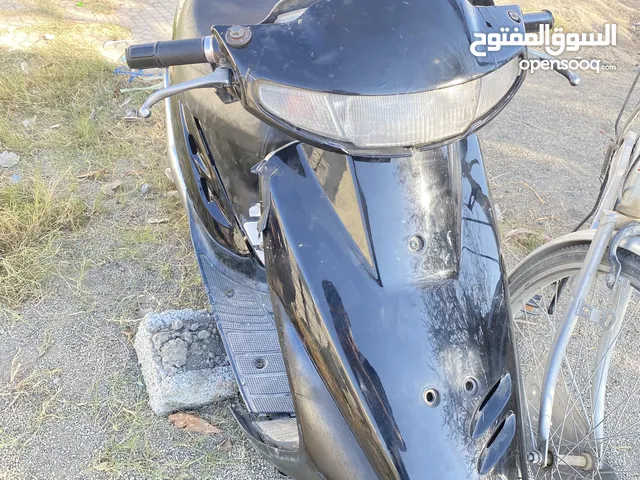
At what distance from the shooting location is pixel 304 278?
1.12 m

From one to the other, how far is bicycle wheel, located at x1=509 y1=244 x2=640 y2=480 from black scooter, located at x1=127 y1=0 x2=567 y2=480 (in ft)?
1.45

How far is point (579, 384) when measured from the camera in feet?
5.88

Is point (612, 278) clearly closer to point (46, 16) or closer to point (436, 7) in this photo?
point (436, 7)

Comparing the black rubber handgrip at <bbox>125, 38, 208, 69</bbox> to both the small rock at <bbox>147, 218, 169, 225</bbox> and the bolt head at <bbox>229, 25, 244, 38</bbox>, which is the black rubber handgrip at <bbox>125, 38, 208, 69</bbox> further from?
the small rock at <bbox>147, 218, 169, 225</bbox>

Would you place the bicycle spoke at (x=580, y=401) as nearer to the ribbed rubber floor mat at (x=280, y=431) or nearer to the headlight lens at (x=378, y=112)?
the ribbed rubber floor mat at (x=280, y=431)

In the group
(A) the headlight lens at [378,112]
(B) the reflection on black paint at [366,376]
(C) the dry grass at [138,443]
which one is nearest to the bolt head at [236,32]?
(A) the headlight lens at [378,112]

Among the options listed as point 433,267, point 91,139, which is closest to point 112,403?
point 433,267

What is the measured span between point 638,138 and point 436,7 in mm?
761

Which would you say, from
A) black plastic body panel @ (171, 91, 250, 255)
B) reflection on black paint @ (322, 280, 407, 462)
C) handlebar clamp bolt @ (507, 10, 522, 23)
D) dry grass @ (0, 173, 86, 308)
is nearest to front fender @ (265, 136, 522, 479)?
reflection on black paint @ (322, 280, 407, 462)

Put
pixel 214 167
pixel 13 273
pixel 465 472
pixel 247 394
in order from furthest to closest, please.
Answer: pixel 13 273, pixel 214 167, pixel 247 394, pixel 465 472

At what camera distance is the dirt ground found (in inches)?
72.5

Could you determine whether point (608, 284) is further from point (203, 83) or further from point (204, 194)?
point (204, 194)

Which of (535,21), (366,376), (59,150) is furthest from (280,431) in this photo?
(59,150)

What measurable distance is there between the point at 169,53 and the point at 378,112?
1.51 ft
